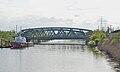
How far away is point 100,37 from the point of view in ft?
461

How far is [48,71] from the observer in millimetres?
43969

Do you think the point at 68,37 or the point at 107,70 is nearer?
the point at 107,70

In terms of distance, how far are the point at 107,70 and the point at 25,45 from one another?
9729 cm

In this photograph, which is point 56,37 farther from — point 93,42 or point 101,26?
point 93,42

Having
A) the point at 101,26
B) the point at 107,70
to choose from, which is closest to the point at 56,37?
the point at 101,26

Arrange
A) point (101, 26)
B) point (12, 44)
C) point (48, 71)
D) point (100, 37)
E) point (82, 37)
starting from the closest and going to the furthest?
point (48, 71) < point (12, 44) < point (100, 37) < point (101, 26) < point (82, 37)

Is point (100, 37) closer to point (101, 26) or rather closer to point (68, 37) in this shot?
point (101, 26)

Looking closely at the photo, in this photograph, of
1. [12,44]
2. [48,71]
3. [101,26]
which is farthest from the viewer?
[101,26]

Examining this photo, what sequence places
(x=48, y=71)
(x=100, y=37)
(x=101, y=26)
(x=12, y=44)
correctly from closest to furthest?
(x=48, y=71)
(x=12, y=44)
(x=100, y=37)
(x=101, y=26)

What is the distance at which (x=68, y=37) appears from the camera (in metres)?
184

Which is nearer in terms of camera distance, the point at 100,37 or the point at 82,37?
the point at 100,37

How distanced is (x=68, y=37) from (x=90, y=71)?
13967 centimetres

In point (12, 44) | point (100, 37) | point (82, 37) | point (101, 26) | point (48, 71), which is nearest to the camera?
point (48, 71)

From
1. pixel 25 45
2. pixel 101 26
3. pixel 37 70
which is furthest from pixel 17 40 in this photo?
pixel 37 70
